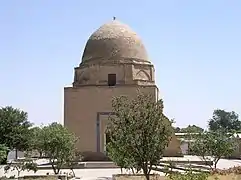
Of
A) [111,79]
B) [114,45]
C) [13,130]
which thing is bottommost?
[13,130]

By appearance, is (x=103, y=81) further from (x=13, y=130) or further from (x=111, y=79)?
(x=13, y=130)

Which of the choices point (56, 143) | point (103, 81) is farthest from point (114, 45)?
point (56, 143)

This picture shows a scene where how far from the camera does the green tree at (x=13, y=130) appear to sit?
112 ft

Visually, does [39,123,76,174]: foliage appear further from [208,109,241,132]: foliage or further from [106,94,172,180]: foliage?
[208,109,241,132]: foliage

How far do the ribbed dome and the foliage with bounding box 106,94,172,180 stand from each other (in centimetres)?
2000

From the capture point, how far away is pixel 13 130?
34.9 m

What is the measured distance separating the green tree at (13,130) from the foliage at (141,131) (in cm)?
2101

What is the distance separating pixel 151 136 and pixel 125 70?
20.1 m

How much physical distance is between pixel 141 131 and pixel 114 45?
2101cm

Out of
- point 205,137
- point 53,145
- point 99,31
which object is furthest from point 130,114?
point 99,31

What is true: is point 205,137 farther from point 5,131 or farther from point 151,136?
point 5,131

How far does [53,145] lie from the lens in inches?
759

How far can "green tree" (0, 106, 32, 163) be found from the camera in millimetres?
34281

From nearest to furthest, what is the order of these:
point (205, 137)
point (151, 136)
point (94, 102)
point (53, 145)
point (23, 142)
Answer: point (151, 136) < point (53, 145) < point (205, 137) < point (94, 102) < point (23, 142)
